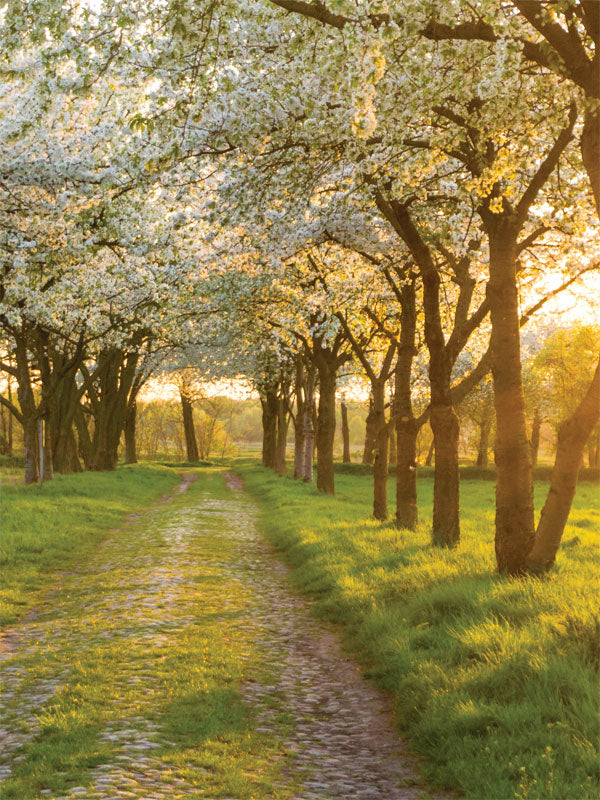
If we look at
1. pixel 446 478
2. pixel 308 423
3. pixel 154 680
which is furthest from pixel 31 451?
pixel 154 680

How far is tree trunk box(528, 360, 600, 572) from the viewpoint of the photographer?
10.1 meters

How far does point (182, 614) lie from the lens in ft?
38.6

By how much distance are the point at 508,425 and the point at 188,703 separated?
667 cm

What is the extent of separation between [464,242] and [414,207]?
1399mm

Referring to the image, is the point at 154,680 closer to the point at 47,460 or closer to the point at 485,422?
the point at 47,460

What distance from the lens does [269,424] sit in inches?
2360

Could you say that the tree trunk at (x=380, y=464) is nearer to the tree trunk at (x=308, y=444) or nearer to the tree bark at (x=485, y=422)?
the tree trunk at (x=308, y=444)

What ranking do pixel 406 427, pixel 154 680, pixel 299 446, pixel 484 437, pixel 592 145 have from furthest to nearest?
pixel 484 437
pixel 299 446
pixel 406 427
pixel 592 145
pixel 154 680

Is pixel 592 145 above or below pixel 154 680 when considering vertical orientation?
above

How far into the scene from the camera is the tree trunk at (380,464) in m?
22.8

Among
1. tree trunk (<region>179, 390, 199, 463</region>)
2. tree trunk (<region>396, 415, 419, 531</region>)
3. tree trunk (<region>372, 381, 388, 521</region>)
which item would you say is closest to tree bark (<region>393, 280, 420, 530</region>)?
tree trunk (<region>396, 415, 419, 531</region>)

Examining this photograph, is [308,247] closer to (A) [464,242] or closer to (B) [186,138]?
(A) [464,242]

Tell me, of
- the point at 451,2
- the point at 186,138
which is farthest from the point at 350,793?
the point at 186,138

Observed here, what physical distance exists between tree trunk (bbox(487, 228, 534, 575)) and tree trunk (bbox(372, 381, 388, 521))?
10708 mm
